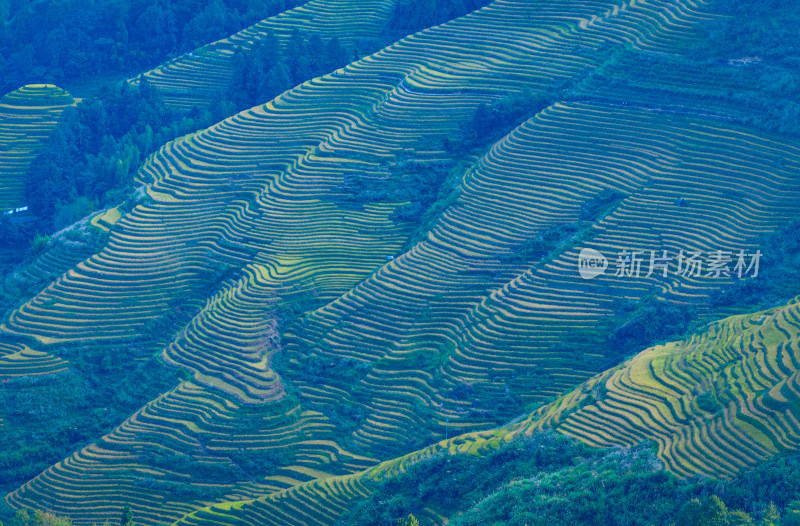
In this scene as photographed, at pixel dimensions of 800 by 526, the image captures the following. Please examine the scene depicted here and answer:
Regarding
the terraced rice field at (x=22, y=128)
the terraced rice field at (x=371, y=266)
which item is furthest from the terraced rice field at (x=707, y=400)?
the terraced rice field at (x=22, y=128)

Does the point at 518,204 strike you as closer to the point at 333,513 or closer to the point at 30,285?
the point at 333,513

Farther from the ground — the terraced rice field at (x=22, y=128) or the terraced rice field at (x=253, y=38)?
the terraced rice field at (x=253, y=38)

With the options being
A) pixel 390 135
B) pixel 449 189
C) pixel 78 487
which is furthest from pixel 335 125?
pixel 78 487

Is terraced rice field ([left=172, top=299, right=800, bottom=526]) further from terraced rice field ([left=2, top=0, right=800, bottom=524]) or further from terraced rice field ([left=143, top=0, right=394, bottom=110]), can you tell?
terraced rice field ([left=143, top=0, right=394, bottom=110])

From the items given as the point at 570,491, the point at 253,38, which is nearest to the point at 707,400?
the point at 570,491

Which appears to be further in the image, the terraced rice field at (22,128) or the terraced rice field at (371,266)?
the terraced rice field at (22,128)

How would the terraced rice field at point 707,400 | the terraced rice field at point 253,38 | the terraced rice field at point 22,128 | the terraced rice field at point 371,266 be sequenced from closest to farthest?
the terraced rice field at point 707,400, the terraced rice field at point 371,266, the terraced rice field at point 22,128, the terraced rice field at point 253,38

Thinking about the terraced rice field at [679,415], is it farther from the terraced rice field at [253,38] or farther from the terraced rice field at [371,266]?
the terraced rice field at [253,38]
